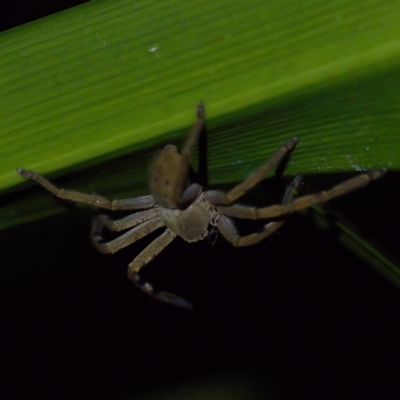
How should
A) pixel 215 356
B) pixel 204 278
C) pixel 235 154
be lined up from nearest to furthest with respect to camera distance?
pixel 235 154
pixel 204 278
pixel 215 356

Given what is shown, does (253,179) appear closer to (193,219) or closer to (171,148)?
(171,148)

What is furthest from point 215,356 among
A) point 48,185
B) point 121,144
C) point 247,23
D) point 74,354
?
point 247,23

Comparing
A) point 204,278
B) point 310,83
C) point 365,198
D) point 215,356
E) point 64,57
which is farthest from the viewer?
point 215,356

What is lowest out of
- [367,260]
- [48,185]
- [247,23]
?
[367,260]

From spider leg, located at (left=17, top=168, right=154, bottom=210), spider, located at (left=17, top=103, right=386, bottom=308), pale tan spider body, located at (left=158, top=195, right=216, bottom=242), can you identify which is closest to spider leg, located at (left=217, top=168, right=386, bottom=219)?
spider, located at (left=17, top=103, right=386, bottom=308)

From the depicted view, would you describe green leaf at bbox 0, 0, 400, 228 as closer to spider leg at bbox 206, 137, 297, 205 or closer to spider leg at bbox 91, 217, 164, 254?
spider leg at bbox 206, 137, 297, 205

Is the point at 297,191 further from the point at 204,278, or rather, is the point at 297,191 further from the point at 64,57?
the point at 204,278

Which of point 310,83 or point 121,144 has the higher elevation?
point 121,144
